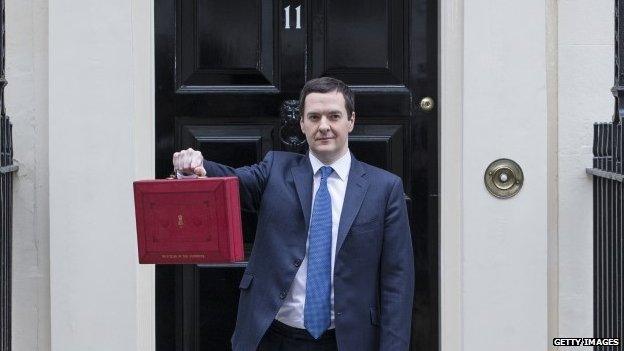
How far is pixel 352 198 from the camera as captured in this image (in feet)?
14.6

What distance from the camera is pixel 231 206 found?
14.0ft

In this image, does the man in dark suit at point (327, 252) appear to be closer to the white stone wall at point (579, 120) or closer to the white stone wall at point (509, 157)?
the white stone wall at point (509, 157)

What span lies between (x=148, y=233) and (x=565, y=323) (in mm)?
2151

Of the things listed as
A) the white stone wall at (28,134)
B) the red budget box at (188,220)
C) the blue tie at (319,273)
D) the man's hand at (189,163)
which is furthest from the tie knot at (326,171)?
the white stone wall at (28,134)

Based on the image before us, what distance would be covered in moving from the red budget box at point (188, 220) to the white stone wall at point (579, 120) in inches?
71.5

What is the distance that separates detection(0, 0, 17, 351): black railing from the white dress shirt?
4.53 ft

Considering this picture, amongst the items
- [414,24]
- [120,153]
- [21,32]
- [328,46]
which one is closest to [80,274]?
[120,153]

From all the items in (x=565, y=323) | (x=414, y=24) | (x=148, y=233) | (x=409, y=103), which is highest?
(x=414, y=24)

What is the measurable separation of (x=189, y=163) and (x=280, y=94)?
1454mm

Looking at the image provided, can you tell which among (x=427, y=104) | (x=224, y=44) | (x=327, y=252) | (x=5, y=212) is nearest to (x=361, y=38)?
(x=427, y=104)

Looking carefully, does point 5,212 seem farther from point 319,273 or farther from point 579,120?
point 579,120

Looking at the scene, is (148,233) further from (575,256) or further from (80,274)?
(575,256)

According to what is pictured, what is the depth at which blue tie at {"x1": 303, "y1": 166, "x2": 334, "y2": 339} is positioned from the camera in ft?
14.3

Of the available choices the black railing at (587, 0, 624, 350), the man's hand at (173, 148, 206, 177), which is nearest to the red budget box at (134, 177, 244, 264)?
the man's hand at (173, 148, 206, 177)
